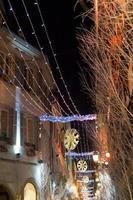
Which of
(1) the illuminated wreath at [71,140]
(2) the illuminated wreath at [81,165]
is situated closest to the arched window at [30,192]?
(1) the illuminated wreath at [71,140]

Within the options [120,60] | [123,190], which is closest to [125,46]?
[120,60]

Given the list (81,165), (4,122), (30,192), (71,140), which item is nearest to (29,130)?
(4,122)

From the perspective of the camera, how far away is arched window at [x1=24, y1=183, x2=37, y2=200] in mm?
25005

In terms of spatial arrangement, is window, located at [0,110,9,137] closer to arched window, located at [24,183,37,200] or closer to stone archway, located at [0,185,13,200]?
stone archway, located at [0,185,13,200]

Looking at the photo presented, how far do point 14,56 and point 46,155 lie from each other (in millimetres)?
6936

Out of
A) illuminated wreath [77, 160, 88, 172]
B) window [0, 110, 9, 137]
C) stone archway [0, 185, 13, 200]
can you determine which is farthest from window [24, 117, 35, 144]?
illuminated wreath [77, 160, 88, 172]

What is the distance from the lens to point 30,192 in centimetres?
2561

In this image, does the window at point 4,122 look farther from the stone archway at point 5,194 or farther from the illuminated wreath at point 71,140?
the illuminated wreath at point 71,140

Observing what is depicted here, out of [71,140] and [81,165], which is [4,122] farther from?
[81,165]

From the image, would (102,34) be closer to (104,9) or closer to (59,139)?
(104,9)

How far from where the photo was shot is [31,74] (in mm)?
26891

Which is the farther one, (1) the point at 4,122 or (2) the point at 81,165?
(2) the point at 81,165

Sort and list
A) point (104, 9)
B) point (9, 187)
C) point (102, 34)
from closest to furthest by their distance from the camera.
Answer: point (104, 9)
point (102, 34)
point (9, 187)

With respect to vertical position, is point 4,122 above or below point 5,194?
above
